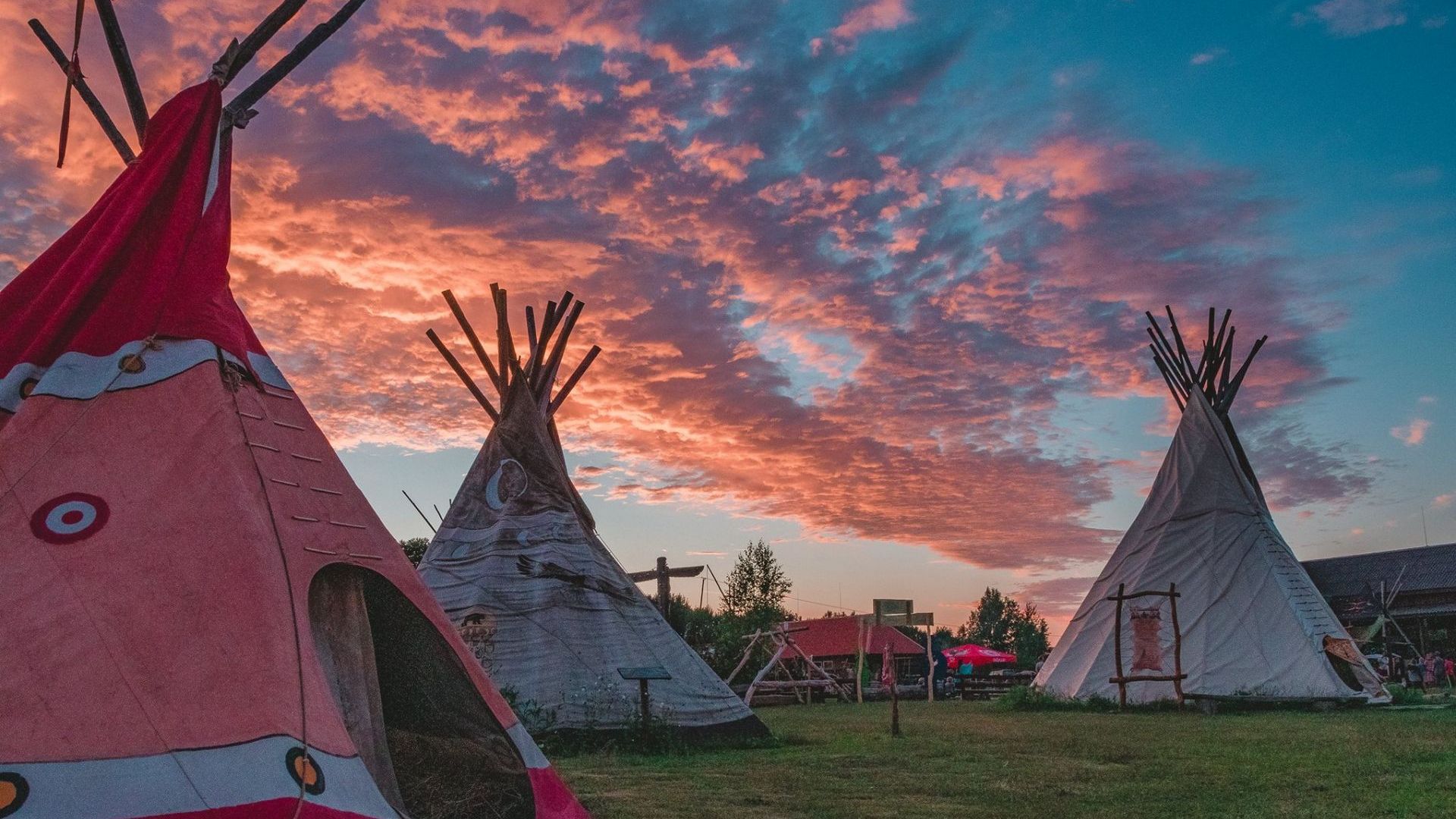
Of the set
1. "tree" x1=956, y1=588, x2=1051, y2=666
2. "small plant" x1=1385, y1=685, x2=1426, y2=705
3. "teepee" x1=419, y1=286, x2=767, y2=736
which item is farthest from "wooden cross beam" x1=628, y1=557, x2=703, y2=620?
"tree" x1=956, y1=588, x2=1051, y2=666

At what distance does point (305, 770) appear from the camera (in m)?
3.98

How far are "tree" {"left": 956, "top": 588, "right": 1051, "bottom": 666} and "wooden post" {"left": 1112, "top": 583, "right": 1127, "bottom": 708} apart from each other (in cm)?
6284

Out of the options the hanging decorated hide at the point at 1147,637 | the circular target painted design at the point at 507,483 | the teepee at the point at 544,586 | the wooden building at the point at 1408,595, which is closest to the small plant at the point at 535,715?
the teepee at the point at 544,586

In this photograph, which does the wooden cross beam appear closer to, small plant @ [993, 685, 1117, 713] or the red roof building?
small plant @ [993, 685, 1117, 713]

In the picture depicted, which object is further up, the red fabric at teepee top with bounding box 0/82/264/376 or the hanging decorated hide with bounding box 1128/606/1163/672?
the red fabric at teepee top with bounding box 0/82/264/376

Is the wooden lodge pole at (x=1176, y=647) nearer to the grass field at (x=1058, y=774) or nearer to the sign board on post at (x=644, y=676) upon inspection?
the grass field at (x=1058, y=774)

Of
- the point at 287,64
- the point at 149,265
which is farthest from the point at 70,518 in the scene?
the point at 287,64

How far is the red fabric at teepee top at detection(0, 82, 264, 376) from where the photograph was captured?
5.17 m

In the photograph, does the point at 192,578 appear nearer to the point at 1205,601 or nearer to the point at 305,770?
the point at 305,770

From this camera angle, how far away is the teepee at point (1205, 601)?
18.0 m

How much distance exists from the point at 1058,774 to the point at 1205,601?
11.8 m

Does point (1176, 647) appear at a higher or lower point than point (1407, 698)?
higher

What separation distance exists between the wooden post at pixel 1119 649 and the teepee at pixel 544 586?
28.3ft

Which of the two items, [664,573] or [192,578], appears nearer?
[192,578]
